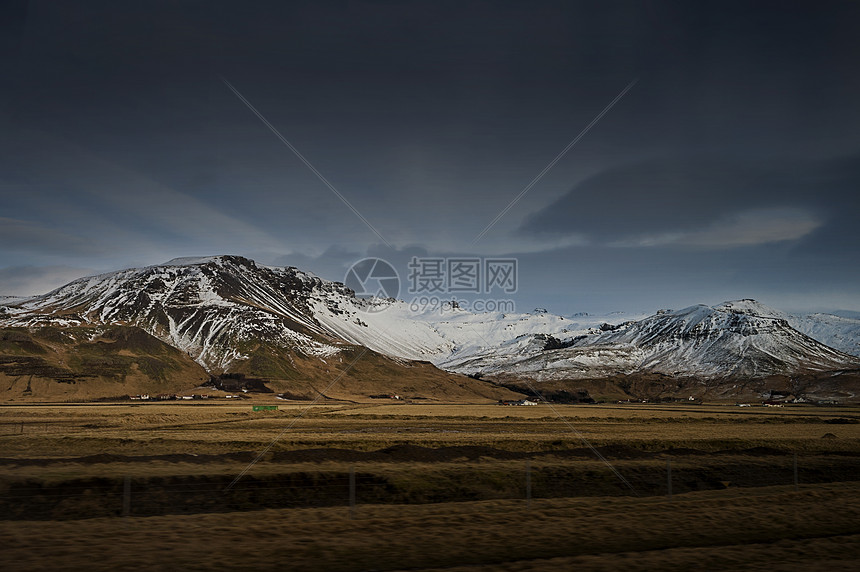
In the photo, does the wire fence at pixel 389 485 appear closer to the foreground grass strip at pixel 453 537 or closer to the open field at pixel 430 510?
the open field at pixel 430 510

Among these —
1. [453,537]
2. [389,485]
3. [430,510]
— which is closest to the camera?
[453,537]

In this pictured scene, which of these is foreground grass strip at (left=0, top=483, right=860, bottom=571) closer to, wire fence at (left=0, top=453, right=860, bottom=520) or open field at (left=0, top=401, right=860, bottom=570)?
open field at (left=0, top=401, right=860, bottom=570)

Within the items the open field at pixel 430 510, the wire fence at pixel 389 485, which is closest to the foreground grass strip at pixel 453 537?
the open field at pixel 430 510

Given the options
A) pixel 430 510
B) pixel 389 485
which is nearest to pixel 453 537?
pixel 430 510

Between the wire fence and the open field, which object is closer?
the open field

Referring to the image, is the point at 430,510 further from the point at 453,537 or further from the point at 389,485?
the point at 389,485

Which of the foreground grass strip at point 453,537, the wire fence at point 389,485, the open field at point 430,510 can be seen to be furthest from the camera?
the wire fence at point 389,485

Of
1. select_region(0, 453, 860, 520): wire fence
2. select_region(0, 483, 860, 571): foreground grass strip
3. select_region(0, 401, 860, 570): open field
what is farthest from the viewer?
select_region(0, 453, 860, 520): wire fence

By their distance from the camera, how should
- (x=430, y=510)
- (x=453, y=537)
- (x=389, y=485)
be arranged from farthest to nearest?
(x=389, y=485), (x=430, y=510), (x=453, y=537)

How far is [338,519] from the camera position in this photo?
22.2 meters

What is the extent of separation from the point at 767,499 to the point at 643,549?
12427 millimetres

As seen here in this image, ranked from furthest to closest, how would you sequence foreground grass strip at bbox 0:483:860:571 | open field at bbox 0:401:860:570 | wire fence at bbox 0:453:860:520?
1. wire fence at bbox 0:453:860:520
2. open field at bbox 0:401:860:570
3. foreground grass strip at bbox 0:483:860:571

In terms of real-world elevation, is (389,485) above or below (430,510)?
below

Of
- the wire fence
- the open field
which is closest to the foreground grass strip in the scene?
the open field
